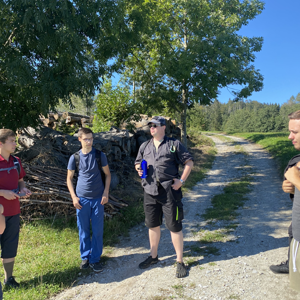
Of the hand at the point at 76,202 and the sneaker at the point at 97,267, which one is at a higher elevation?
the hand at the point at 76,202

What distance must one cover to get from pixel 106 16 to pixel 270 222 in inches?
255

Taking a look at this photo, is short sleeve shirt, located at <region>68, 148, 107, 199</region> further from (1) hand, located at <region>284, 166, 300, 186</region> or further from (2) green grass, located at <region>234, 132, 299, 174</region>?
(2) green grass, located at <region>234, 132, 299, 174</region>

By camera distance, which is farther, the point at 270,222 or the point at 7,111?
the point at 7,111

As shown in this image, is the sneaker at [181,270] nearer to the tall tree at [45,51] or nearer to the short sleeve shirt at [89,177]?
the short sleeve shirt at [89,177]

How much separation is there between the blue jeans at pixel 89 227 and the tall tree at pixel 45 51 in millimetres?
2848

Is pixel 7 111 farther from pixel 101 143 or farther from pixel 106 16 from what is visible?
pixel 106 16

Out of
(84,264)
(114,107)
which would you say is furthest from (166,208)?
(114,107)

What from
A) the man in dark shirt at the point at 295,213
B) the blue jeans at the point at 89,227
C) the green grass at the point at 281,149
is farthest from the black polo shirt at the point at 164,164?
the green grass at the point at 281,149

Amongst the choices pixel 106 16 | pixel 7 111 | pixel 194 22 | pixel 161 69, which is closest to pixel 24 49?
pixel 7 111

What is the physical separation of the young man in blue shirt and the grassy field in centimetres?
27

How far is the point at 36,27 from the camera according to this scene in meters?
5.51

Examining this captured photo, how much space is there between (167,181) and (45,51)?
4.70 metres

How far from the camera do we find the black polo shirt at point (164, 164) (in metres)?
3.78

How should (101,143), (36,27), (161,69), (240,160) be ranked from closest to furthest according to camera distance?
1. (36,27)
2. (101,143)
3. (161,69)
4. (240,160)
